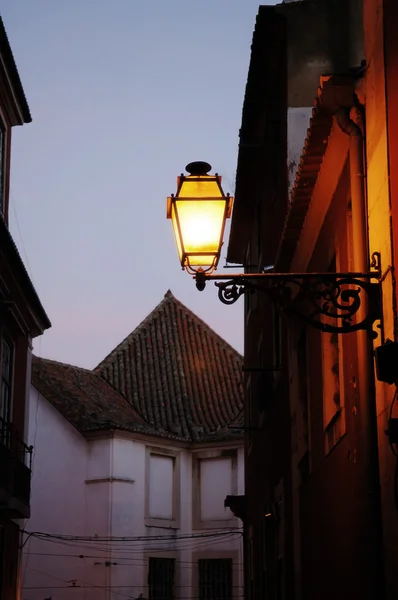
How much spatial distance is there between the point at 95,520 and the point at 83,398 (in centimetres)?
435

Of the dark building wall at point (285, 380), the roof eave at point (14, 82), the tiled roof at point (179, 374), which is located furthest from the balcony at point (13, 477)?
the tiled roof at point (179, 374)

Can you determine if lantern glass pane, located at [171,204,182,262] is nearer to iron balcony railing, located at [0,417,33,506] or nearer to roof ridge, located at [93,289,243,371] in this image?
iron balcony railing, located at [0,417,33,506]

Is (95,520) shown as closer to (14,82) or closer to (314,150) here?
(14,82)

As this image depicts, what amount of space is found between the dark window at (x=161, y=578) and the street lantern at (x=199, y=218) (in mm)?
24386

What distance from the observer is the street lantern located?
686cm

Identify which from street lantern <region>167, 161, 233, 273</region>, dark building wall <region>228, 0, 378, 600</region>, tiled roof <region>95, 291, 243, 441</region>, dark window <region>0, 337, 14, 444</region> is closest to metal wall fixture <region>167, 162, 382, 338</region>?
street lantern <region>167, 161, 233, 273</region>

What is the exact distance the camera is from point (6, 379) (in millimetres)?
20578

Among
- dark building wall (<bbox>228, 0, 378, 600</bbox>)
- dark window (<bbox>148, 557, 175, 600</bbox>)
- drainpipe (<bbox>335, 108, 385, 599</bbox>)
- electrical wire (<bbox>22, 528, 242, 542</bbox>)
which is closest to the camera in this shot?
drainpipe (<bbox>335, 108, 385, 599</bbox>)

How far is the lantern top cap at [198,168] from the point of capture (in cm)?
728

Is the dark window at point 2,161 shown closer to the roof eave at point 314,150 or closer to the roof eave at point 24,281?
the roof eave at point 24,281

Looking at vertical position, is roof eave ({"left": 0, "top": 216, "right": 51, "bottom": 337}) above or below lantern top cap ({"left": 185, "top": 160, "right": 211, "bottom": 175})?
above

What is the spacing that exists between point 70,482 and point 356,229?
967 inches

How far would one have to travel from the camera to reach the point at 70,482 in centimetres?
3031

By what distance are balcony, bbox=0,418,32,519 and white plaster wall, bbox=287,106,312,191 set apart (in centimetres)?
745
